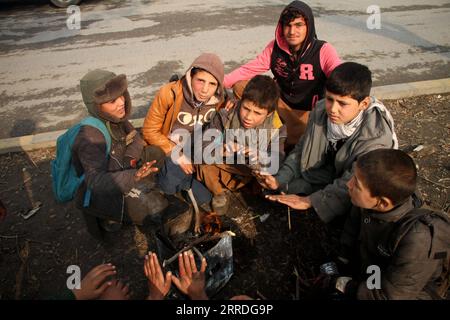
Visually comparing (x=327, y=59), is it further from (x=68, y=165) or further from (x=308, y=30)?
(x=68, y=165)

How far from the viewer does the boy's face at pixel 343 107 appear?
2.84m

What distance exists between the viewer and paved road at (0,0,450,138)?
6020 millimetres

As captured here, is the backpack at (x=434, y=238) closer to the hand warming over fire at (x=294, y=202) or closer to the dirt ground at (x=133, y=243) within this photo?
the hand warming over fire at (x=294, y=202)

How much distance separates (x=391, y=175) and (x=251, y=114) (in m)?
1.60

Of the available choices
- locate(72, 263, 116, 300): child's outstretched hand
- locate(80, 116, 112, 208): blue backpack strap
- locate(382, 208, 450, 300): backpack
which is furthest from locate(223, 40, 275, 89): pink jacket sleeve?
locate(72, 263, 116, 300): child's outstretched hand

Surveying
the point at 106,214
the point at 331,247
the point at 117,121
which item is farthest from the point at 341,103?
the point at 106,214

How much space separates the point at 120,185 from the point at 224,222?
131 cm

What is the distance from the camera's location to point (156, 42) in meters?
8.04

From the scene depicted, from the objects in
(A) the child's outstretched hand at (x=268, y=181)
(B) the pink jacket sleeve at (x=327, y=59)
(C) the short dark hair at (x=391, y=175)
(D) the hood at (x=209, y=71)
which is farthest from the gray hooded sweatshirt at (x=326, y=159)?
(D) the hood at (x=209, y=71)

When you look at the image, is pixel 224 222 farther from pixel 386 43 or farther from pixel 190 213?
pixel 386 43

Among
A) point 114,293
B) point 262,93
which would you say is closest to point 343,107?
point 262,93

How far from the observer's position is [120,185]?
2.80 meters

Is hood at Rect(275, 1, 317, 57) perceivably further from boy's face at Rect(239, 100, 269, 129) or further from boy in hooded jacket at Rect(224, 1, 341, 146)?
boy's face at Rect(239, 100, 269, 129)

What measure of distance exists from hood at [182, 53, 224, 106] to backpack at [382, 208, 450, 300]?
222 cm
